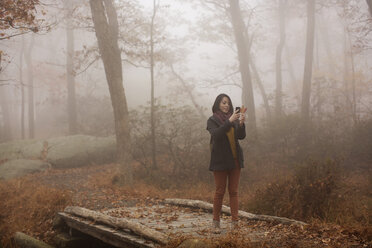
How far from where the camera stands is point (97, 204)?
8.48 meters

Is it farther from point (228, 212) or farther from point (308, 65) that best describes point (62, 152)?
point (308, 65)

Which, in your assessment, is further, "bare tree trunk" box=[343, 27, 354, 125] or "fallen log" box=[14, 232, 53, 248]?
"bare tree trunk" box=[343, 27, 354, 125]

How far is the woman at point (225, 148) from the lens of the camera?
5.12 metres

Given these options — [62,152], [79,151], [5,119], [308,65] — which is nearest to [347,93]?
[308,65]

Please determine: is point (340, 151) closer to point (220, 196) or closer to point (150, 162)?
point (150, 162)

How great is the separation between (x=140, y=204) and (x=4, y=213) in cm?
343

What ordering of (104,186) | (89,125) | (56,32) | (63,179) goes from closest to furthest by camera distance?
(104,186)
(63,179)
(89,125)
(56,32)

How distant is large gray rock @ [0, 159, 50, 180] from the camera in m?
12.6

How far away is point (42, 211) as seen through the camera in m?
7.89

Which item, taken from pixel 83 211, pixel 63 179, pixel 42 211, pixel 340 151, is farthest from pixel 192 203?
pixel 340 151

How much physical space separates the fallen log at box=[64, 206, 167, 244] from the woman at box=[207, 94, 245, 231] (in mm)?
1059

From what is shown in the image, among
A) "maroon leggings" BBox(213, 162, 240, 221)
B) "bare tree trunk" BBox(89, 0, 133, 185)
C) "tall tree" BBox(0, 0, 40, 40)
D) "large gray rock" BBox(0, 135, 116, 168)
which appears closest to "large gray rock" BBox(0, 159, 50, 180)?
"large gray rock" BBox(0, 135, 116, 168)

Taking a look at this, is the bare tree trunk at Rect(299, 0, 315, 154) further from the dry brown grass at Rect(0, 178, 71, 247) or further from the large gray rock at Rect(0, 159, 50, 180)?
the large gray rock at Rect(0, 159, 50, 180)

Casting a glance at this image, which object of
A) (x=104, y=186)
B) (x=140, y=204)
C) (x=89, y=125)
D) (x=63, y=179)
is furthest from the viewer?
(x=89, y=125)
